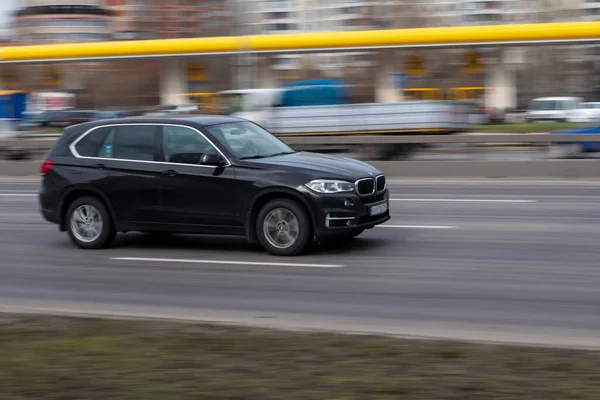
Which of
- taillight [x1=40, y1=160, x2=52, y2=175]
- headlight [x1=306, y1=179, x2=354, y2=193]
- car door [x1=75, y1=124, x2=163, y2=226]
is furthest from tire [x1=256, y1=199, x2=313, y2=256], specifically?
taillight [x1=40, y1=160, x2=52, y2=175]

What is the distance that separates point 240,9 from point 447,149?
17.2 metres


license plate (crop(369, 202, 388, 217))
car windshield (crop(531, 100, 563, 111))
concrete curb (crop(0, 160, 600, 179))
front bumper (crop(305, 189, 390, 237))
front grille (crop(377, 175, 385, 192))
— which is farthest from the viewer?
car windshield (crop(531, 100, 563, 111))

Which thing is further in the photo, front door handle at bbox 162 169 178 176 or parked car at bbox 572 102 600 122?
parked car at bbox 572 102 600 122

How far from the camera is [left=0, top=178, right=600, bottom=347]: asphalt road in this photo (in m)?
7.40

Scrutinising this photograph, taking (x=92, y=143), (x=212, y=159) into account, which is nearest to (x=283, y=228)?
(x=212, y=159)

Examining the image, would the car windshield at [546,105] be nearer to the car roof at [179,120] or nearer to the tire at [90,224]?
the car roof at [179,120]

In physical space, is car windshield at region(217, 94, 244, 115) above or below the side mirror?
above

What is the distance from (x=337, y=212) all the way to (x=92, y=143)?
11.8ft

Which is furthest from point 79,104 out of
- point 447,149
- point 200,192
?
point 200,192

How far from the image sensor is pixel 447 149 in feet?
75.7

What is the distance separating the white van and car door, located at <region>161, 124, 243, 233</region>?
28.7m

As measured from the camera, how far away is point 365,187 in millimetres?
10727

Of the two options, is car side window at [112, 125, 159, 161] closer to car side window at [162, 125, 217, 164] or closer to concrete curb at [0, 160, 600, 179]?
car side window at [162, 125, 217, 164]

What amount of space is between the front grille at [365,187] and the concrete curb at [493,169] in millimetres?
10975
